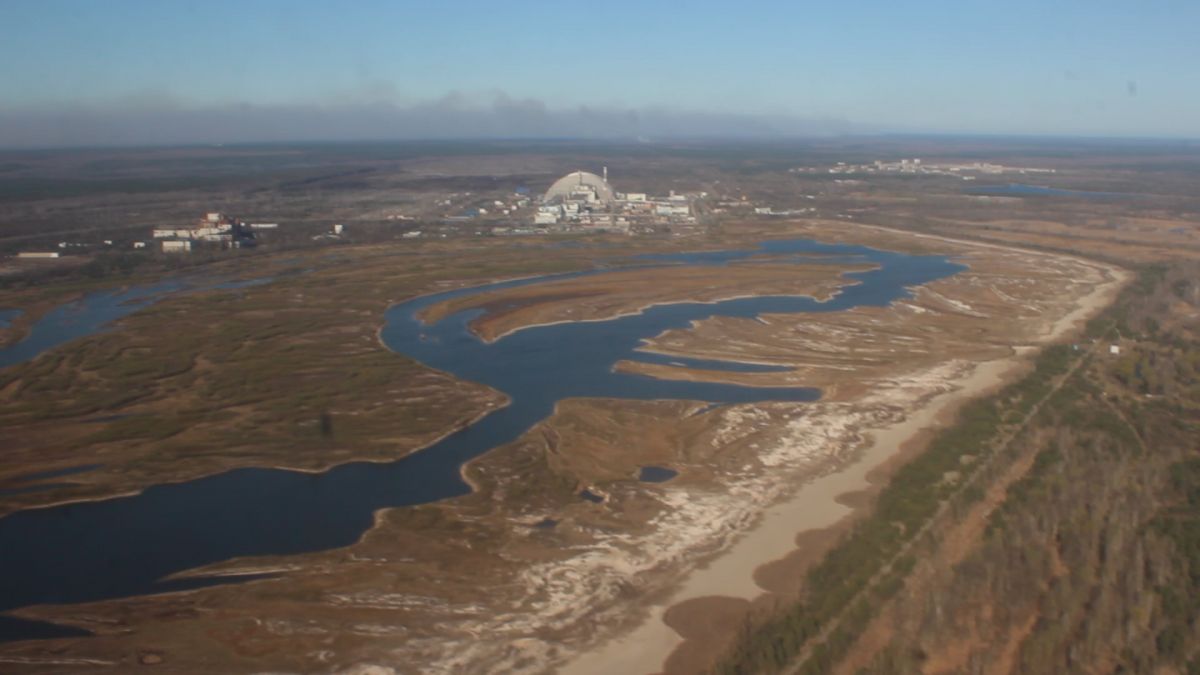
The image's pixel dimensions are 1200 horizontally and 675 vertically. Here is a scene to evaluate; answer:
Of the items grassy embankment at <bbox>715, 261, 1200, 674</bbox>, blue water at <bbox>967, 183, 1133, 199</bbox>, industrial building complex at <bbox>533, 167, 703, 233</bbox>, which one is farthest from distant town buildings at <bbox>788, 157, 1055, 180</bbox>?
grassy embankment at <bbox>715, 261, 1200, 674</bbox>

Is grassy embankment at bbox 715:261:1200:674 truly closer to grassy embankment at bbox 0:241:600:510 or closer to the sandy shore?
the sandy shore

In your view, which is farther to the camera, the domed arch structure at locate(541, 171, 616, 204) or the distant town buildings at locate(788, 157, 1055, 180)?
the distant town buildings at locate(788, 157, 1055, 180)

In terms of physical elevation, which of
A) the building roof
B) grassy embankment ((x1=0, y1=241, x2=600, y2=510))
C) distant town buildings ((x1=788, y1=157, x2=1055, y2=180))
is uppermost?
distant town buildings ((x1=788, y1=157, x2=1055, y2=180))

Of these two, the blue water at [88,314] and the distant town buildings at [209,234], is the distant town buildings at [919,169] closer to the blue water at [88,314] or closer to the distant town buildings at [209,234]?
the distant town buildings at [209,234]

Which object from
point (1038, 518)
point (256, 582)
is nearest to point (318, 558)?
point (256, 582)

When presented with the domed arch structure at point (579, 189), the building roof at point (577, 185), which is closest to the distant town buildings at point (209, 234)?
the domed arch structure at point (579, 189)

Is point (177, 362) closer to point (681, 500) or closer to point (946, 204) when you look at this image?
point (681, 500)

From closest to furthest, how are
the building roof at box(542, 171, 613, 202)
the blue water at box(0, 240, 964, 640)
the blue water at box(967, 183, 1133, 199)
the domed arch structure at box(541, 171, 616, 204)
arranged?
the blue water at box(0, 240, 964, 640)
the domed arch structure at box(541, 171, 616, 204)
the building roof at box(542, 171, 613, 202)
the blue water at box(967, 183, 1133, 199)
